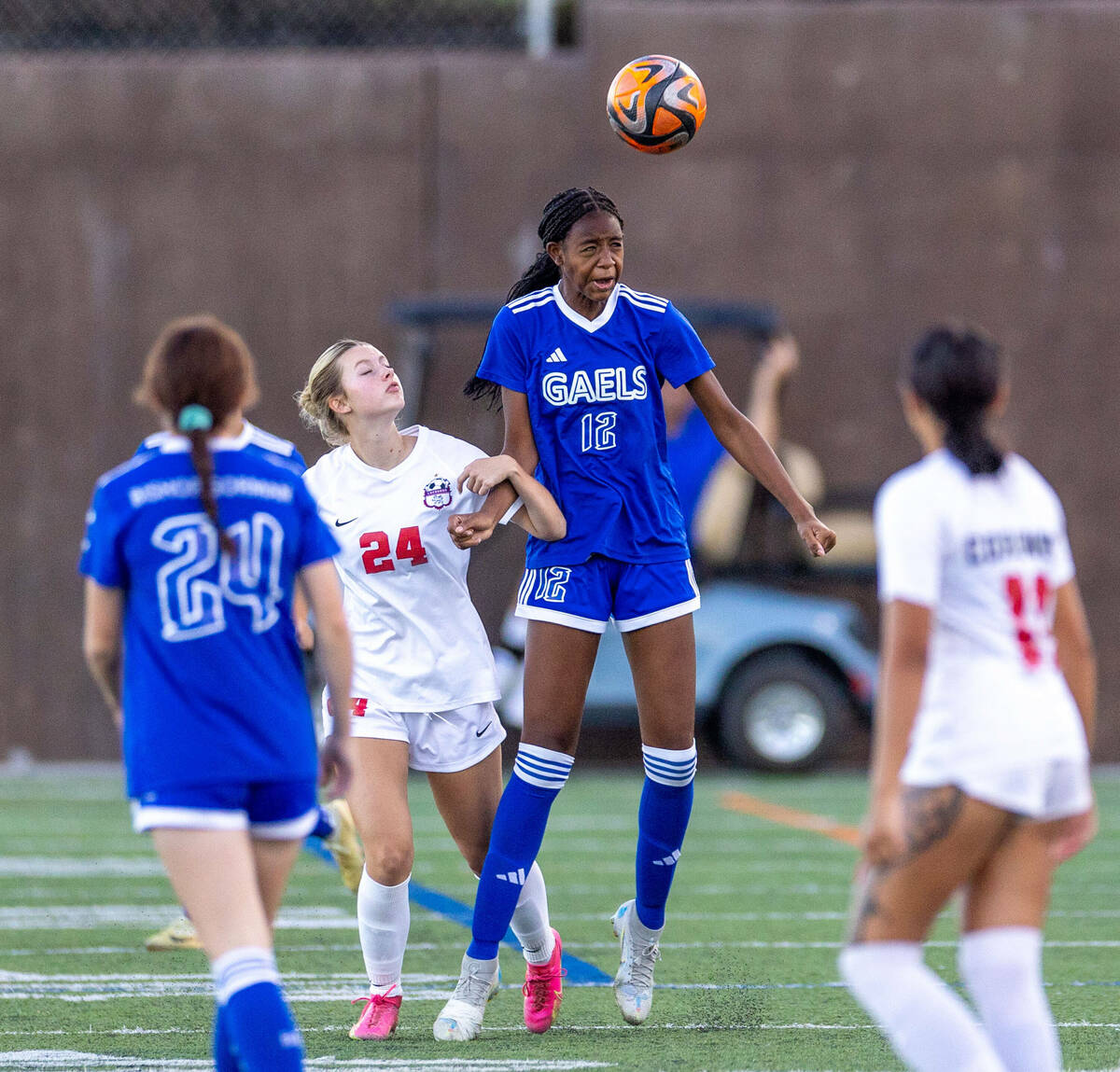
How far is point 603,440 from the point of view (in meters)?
5.06

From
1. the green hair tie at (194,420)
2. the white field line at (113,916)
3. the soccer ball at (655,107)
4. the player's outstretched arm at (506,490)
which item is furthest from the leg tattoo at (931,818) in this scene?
the white field line at (113,916)

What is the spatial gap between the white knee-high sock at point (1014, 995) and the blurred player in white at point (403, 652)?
197 cm

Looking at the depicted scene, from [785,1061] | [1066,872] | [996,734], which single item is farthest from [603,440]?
[1066,872]

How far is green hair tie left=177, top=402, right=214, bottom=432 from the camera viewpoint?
11.1 ft

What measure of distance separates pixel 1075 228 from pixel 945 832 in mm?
12052

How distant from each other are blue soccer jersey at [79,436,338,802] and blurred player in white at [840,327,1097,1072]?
3.81 ft

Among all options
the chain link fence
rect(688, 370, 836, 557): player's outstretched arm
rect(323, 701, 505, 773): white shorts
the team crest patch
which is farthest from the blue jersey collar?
the chain link fence

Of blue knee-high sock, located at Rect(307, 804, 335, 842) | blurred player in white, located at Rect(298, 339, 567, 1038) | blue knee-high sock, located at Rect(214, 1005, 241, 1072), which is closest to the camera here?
blue knee-high sock, located at Rect(214, 1005, 241, 1072)

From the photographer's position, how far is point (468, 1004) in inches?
193

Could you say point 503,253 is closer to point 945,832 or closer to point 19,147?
point 19,147

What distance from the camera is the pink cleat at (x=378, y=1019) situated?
4.88m

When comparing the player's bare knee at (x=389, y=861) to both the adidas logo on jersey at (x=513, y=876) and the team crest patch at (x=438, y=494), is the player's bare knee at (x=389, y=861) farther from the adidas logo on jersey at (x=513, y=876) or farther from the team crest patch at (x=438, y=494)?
the team crest patch at (x=438, y=494)

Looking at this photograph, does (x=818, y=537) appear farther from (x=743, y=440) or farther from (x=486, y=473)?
(x=486, y=473)

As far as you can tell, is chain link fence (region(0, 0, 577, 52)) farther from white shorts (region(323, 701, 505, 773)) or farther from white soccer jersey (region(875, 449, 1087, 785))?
white soccer jersey (region(875, 449, 1087, 785))
